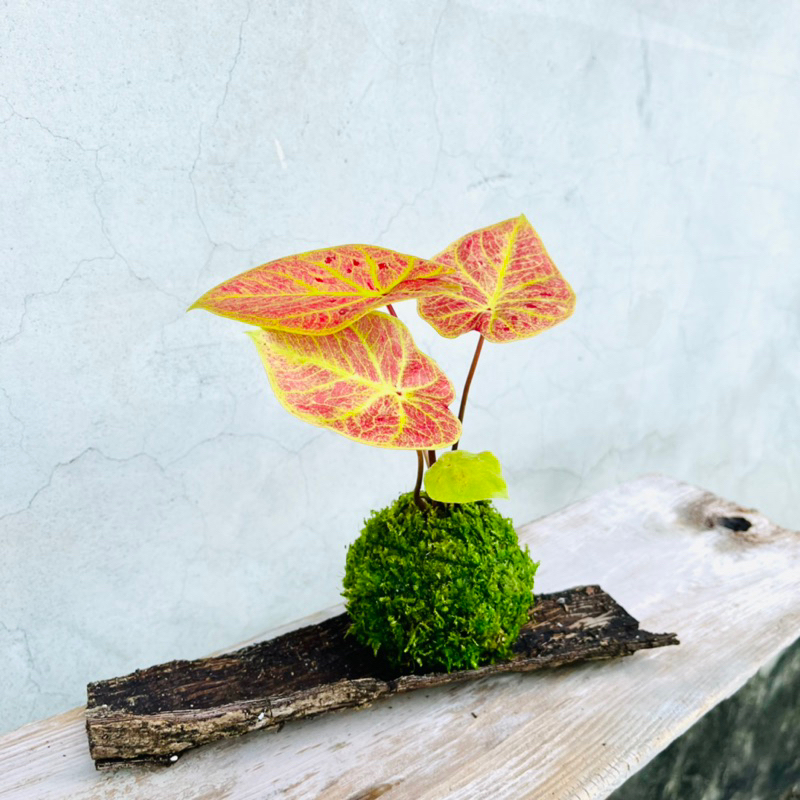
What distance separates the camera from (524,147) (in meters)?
1.29

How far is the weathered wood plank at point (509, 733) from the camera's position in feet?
2.20

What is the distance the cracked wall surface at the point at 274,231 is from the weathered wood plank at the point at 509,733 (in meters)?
0.34

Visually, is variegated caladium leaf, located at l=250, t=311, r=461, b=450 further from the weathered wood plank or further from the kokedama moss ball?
the weathered wood plank

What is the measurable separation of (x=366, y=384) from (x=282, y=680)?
1.01 ft

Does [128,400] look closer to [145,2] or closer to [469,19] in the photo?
[145,2]

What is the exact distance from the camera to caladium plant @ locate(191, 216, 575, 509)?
24.2 inches

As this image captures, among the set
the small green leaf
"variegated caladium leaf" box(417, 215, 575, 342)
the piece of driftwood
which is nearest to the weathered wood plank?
the piece of driftwood

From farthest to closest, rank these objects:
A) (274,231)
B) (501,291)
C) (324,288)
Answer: (274,231)
(501,291)
(324,288)

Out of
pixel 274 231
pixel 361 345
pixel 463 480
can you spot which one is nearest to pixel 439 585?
pixel 463 480

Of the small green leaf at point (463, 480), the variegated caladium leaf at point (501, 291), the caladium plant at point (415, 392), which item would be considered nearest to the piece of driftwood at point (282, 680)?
the caladium plant at point (415, 392)

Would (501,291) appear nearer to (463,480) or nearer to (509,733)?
(463,480)

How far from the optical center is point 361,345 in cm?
68

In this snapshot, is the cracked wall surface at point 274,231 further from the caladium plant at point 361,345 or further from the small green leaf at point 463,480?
the small green leaf at point 463,480

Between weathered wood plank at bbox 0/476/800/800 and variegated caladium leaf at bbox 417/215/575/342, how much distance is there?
14.2 inches
